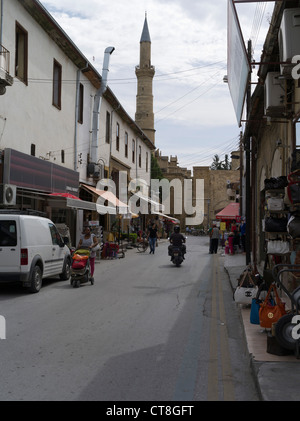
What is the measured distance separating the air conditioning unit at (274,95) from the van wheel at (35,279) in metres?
6.70

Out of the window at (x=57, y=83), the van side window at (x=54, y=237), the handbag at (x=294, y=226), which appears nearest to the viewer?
the handbag at (x=294, y=226)

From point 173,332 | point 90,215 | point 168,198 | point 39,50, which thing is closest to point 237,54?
point 173,332

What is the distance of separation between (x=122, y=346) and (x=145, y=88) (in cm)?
6957

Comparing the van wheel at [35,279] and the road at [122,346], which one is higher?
the van wheel at [35,279]

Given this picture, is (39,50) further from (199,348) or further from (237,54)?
(199,348)

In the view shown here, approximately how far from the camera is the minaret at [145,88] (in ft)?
233

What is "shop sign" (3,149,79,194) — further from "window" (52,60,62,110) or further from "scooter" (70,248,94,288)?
"scooter" (70,248,94,288)

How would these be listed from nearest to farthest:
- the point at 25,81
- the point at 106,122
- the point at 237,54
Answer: the point at 237,54 < the point at 25,81 < the point at 106,122

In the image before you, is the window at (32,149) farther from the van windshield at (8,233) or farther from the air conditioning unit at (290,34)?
the air conditioning unit at (290,34)

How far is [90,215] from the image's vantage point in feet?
89.2

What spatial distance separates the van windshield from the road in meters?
1.25

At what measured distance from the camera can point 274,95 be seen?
10.4 metres

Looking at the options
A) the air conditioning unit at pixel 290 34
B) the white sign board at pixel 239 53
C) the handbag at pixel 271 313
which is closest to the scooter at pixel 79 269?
the white sign board at pixel 239 53
